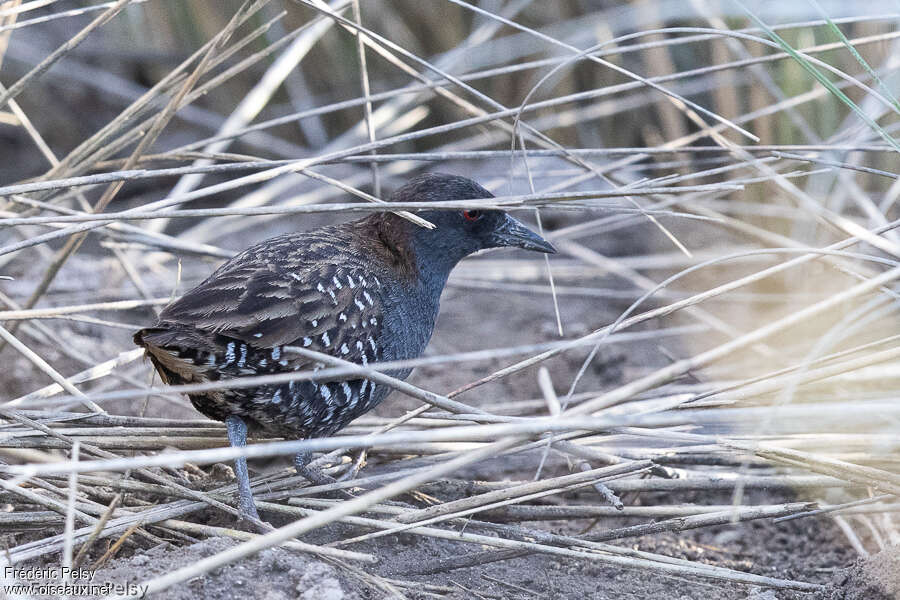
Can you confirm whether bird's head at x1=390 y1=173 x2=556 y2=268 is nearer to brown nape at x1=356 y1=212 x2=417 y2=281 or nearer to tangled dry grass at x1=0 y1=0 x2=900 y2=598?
brown nape at x1=356 y1=212 x2=417 y2=281

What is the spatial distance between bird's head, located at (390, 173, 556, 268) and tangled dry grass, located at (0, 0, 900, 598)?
0.97ft

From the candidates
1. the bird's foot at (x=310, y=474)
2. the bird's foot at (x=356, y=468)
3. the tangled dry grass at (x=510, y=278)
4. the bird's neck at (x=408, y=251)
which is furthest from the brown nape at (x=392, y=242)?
the bird's foot at (x=310, y=474)

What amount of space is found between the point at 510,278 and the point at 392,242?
5.99 ft

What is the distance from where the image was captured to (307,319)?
3125 mm

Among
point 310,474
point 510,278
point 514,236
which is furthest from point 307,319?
point 510,278

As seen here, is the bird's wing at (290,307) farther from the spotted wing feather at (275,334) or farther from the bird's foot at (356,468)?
the bird's foot at (356,468)

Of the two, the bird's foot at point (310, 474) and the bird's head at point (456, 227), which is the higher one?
the bird's head at point (456, 227)

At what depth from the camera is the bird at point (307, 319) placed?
2992 millimetres

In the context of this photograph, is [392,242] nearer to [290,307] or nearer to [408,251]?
[408,251]

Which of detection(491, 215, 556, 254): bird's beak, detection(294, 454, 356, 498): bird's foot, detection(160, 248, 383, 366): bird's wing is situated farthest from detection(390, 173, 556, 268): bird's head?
detection(294, 454, 356, 498): bird's foot

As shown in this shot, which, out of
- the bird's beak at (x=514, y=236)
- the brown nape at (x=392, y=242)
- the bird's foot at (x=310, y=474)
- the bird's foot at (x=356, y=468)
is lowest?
the bird's foot at (x=356, y=468)

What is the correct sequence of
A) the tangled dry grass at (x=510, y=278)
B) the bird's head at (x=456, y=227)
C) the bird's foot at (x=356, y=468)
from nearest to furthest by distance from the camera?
1. the tangled dry grass at (x=510, y=278)
2. the bird's foot at (x=356, y=468)
3. the bird's head at (x=456, y=227)

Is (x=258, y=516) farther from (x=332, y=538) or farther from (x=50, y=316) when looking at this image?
(x=50, y=316)

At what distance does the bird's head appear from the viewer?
377cm
